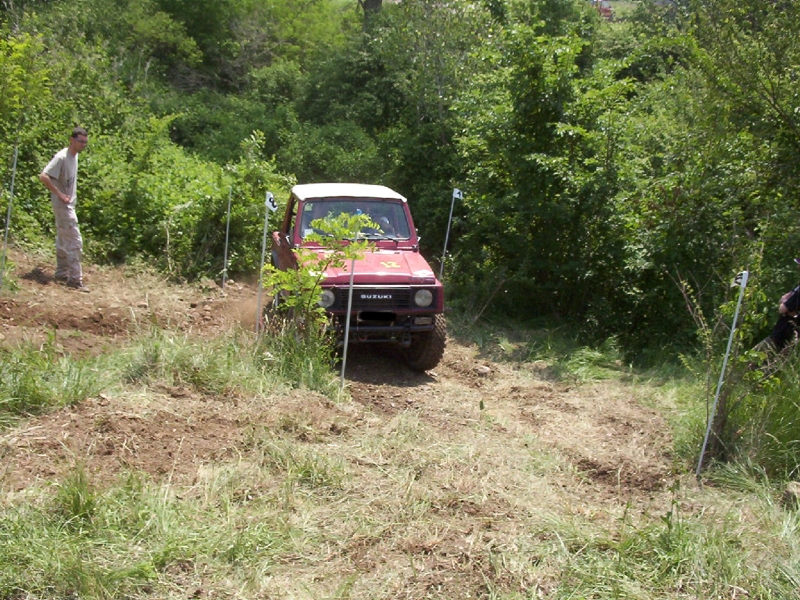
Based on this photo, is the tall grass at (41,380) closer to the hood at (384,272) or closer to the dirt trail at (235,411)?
the dirt trail at (235,411)

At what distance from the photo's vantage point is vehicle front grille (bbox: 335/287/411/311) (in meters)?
7.29

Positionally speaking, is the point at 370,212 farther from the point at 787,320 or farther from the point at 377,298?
the point at 787,320

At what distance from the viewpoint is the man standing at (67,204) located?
28.6ft

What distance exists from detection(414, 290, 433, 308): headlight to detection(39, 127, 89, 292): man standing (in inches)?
155

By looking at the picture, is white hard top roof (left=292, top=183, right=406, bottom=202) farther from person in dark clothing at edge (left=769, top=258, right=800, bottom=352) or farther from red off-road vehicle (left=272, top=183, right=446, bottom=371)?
person in dark clothing at edge (left=769, top=258, right=800, bottom=352)

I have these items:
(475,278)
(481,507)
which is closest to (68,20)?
(475,278)

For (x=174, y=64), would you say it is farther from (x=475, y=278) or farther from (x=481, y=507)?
(x=481, y=507)

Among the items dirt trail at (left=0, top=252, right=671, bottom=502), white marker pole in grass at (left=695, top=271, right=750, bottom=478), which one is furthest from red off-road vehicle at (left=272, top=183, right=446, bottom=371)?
white marker pole in grass at (left=695, top=271, right=750, bottom=478)

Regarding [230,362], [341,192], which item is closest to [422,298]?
[341,192]

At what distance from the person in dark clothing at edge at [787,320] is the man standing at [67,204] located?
6995mm

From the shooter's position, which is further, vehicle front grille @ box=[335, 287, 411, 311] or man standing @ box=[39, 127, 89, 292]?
man standing @ box=[39, 127, 89, 292]

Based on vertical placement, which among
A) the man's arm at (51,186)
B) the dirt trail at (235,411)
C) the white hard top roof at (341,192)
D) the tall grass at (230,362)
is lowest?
the dirt trail at (235,411)

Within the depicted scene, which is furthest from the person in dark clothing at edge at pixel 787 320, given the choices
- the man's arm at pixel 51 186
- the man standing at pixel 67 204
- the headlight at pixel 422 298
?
the man's arm at pixel 51 186

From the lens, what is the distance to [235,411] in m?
5.79
